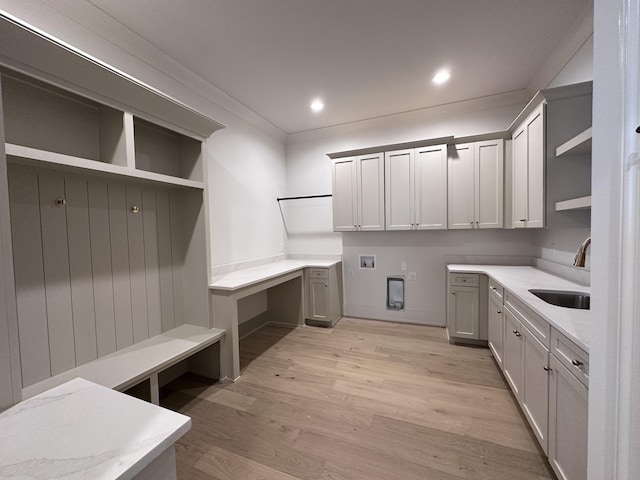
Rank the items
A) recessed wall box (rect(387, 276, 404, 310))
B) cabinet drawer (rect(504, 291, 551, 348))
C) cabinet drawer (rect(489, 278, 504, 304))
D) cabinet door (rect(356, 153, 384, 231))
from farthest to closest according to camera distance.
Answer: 1. recessed wall box (rect(387, 276, 404, 310))
2. cabinet door (rect(356, 153, 384, 231))
3. cabinet drawer (rect(489, 278, 504, 304))
4. cabinet drawer (rect(504, 291, 551, 348))

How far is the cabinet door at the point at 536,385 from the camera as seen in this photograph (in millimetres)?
1415

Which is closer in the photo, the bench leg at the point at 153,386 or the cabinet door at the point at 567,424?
the cabinet door at the point at 567,424

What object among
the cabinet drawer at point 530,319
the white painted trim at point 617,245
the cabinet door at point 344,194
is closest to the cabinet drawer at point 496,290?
the cabinet drawer at point 530,319

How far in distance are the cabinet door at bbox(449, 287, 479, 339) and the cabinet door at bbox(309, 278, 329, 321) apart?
1.57 metres

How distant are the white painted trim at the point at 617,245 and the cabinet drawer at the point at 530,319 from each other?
0.99 metres

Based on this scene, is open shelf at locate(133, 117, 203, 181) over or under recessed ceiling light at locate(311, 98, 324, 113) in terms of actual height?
under

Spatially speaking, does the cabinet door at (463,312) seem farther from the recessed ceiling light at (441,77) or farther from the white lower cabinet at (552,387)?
the recessed ceiling light at (441,77)

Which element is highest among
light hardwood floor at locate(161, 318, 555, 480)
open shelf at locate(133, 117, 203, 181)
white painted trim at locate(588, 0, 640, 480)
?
open shelf at locate(133, 117, 203, 181)

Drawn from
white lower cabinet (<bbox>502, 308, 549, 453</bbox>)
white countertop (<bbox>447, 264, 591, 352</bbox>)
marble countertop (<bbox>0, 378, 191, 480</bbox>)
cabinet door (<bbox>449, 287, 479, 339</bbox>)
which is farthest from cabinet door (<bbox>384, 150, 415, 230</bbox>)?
marble countertop (<bbox>0, 378, 191, 480</bbox>)

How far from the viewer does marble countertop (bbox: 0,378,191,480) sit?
563 millimetres

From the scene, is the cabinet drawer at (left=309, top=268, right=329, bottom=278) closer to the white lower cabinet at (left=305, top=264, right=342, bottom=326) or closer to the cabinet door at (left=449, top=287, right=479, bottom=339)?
the white lower cabinet at (left=305, top=264, right=342, bottom=326)

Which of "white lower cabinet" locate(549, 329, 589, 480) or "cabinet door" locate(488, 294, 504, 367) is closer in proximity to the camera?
"white lower cabinet" locate(549, 329, 589, 480)

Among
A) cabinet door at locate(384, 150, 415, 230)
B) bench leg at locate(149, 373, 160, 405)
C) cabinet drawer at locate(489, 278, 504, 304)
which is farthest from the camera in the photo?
cabinet door at locate(384, 150, 415, 230)

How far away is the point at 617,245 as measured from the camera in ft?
1.73
